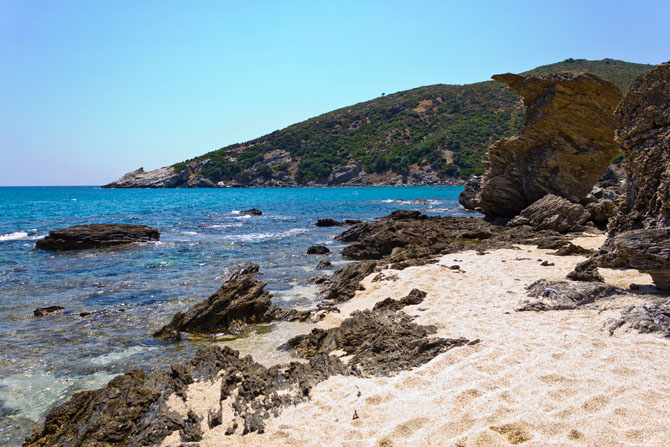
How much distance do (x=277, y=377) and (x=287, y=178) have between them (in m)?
105

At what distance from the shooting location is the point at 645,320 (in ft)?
19.0

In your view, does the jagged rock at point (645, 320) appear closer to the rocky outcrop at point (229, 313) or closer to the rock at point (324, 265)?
the rocky outcrop at point (229, 313)

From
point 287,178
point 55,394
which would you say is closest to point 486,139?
point 287,178

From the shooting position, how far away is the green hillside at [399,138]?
92312 millimetres

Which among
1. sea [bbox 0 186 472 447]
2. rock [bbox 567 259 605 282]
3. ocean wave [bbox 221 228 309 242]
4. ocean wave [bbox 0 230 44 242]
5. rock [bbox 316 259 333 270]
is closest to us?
sea [bbox 0 186 472 447]

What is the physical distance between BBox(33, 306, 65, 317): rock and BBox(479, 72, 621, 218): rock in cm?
2170

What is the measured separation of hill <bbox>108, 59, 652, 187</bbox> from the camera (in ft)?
305

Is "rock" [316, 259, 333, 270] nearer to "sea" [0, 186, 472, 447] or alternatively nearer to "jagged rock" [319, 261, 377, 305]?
"sea" [0, 186, 472, 447]

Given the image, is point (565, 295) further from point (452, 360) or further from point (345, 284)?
point (345, 284)

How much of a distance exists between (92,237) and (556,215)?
22.4 meters

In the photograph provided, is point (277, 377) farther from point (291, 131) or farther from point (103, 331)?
point (291, 131)

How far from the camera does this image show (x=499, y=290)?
876cm

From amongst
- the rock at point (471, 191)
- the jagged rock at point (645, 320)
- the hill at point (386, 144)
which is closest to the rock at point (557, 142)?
the rock at point (471, 191)

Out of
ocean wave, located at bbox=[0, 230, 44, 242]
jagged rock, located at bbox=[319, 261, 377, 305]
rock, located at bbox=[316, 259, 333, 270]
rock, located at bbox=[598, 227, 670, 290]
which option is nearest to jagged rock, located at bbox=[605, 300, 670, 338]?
rock, located at bbox=[598, 227, 670, 290]
